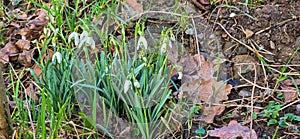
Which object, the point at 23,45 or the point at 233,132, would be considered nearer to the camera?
the point at 233,132

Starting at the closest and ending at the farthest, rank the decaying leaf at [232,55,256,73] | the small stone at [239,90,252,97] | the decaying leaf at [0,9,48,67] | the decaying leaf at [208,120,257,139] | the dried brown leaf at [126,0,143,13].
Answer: the decaying leaf at [208,120,257,139], the small stone at [239,90,252,97], the decaying leaf at [232,55,256,73], the decaying leaf at [0,9,48,67], the dried brown leaf at [126,0,143,13]

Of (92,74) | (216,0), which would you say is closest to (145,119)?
(92,74)

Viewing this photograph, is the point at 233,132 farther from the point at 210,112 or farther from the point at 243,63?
the point at 243,63

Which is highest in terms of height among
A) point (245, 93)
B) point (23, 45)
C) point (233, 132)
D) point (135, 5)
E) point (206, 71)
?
point (135, 5)

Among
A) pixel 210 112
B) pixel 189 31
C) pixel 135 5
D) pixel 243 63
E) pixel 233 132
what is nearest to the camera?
pixel 233 132

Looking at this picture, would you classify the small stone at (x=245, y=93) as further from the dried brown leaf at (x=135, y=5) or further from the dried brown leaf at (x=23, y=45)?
the dried brown leaf at (x=23, y=45)

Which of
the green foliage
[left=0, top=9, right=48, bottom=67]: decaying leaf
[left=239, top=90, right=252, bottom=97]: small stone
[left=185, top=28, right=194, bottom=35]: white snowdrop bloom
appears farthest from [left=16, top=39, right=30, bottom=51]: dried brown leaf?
the green foliage

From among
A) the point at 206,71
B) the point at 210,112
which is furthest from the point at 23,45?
the point at 210,112

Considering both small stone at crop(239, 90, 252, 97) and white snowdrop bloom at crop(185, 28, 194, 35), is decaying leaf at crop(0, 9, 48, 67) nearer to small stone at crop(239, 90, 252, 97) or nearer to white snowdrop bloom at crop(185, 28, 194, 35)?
white snowdrop bloom at crop(185, 28, 194, 35)
